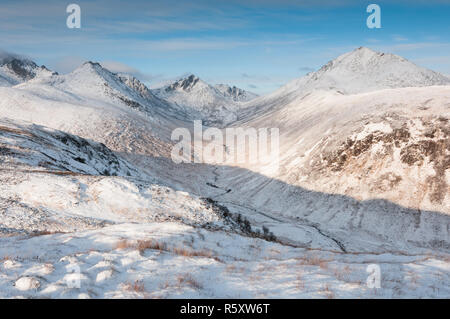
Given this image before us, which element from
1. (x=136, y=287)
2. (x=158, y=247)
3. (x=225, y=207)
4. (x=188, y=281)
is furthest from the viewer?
(x=225, y=207)

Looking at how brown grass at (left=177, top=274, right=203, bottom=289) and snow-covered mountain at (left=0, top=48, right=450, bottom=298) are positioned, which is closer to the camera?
brown grass at (left=177, top=274, right=203, bottom=289)

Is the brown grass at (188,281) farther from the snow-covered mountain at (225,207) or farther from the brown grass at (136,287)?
the brown grass at (136,287)

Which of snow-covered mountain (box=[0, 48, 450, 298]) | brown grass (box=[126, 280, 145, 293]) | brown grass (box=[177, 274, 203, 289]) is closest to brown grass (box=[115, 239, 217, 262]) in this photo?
snow-covered mountain (box=[0, 48, 450, 298])

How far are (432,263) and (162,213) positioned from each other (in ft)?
57.4

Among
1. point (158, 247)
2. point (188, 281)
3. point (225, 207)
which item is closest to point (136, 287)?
point (188, 281)

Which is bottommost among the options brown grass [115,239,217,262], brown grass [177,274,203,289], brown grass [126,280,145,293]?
brown grass [115,239,217,262]

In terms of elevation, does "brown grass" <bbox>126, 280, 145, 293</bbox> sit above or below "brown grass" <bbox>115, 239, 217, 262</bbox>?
above

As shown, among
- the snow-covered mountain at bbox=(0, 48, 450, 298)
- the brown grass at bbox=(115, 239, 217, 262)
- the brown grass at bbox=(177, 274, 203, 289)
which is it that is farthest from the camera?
the brown grass at bbox=(115, 239, 217, 262)

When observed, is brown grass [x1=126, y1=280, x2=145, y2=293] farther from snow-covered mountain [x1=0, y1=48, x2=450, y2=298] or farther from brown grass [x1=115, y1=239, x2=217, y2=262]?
brown grass [x1=115, y1=239, x2=217, y2=262]

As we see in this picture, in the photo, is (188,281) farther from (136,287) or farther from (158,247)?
(158,247)

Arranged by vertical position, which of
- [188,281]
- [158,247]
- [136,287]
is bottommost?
[158,247]

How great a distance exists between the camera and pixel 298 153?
78.8m
